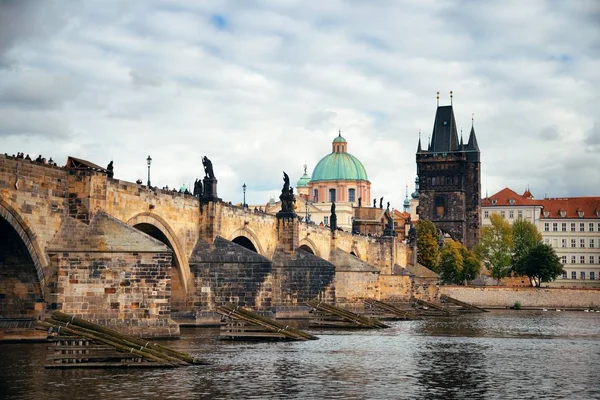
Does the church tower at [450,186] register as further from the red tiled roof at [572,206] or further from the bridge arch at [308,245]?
the bridge arch at [308,245]

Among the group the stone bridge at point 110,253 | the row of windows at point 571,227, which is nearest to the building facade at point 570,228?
the row of windows at point 571,227

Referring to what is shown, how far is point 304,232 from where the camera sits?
236 ft

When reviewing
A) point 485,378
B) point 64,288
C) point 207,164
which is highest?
point 207,164

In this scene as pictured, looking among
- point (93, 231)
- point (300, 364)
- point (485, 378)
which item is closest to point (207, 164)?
point (93, 231)

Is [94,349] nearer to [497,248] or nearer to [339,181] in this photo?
[497,248]

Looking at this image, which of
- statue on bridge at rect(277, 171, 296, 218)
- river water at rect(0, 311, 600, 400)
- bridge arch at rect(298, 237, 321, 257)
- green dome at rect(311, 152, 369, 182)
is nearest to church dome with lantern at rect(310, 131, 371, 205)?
green dome at rect(311, 152, 369, 182)

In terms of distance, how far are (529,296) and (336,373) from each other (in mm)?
77939

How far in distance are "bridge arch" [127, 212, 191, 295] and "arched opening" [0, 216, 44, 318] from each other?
8100 millimetres

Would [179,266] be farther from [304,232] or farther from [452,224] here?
[452,224]

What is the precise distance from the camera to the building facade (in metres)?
149

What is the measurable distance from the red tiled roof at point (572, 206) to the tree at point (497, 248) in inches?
806

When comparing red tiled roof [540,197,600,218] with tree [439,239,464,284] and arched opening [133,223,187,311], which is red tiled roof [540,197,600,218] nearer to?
tree [439,239,464,284]

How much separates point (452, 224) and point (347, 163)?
22.4 meters

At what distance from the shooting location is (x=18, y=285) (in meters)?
35.7
